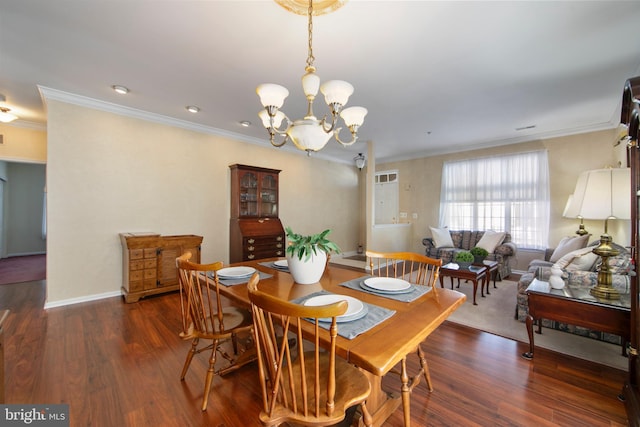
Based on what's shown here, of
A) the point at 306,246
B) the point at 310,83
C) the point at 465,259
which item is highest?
the point at 310,83

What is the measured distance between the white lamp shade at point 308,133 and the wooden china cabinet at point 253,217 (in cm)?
287

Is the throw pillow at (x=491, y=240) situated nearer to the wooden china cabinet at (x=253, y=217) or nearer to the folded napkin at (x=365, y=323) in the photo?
the wooden china cabinet at (x=253, y=217)

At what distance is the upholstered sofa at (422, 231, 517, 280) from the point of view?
4.43 metres

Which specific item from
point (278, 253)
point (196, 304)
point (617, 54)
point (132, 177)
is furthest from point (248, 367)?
point (617, 54)

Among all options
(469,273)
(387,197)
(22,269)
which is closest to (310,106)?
(469,273)

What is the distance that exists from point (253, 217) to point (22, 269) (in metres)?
4.73

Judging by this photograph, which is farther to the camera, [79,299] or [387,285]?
[79,299]

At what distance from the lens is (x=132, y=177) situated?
362 cm

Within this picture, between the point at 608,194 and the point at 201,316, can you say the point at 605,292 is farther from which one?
the point at 201,316

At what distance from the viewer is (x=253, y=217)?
4.66 m

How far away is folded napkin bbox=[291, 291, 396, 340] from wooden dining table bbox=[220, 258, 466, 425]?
0.02 m

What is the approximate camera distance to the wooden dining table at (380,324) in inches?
34.6

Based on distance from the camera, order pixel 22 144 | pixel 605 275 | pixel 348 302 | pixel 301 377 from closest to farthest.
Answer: pixel 301 377 < pixel 348 302 < pixel 605 275 < pixel 22 144

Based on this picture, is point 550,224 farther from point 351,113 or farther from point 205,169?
point 205,169
